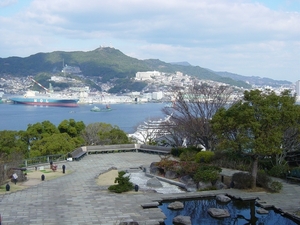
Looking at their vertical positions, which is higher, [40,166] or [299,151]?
[299,151]

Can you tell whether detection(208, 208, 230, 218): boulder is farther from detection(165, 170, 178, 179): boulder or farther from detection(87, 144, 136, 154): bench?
detection(87, 144, 136, 154): bench

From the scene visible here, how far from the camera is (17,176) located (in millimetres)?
15484

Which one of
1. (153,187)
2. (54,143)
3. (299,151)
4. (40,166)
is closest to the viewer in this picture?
(153,187)

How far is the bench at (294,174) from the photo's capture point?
1501cm

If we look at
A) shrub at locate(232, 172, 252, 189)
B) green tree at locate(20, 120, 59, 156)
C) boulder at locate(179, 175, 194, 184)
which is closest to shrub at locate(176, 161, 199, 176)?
boulder at locate(179, 175, 194, 184)

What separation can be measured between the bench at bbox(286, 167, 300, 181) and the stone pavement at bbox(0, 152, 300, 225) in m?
0.60

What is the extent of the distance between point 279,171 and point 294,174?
69 centimetres

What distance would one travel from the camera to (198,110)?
23141 mm

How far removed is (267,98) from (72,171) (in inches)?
399

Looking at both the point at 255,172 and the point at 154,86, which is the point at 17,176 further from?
the point at 154,86

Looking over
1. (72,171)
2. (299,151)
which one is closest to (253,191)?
(299,151)

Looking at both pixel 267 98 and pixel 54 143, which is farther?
pixel 54 143

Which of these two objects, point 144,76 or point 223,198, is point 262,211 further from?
point 144,76

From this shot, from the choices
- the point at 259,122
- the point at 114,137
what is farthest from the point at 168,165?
the point at 114,137
